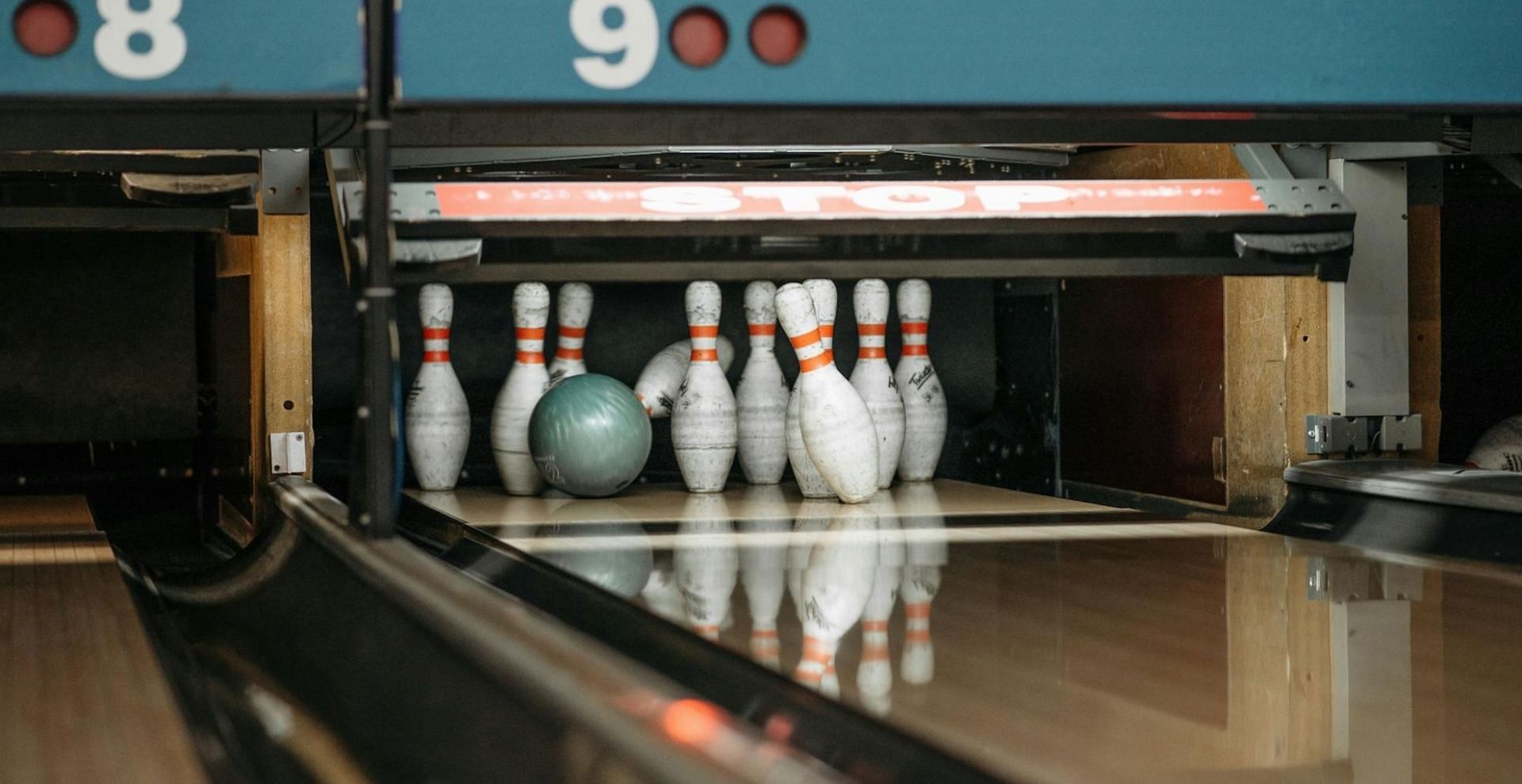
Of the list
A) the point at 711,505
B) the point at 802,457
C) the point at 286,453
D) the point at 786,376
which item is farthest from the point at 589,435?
the point at 786,376

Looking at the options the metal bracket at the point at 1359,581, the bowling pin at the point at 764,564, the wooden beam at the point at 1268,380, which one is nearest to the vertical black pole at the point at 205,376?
the bowling pin at the point at 764,564

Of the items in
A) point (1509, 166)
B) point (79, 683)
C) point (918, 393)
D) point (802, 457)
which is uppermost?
point (1509, 166)

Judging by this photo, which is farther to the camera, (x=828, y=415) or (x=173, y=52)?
(x=828, y=415)

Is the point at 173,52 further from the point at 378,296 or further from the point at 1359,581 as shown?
the point at 1359,581

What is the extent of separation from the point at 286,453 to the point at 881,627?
1538 mm

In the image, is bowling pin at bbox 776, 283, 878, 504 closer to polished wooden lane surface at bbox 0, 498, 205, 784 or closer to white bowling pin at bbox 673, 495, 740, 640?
white bowling pin at bbox 673, 495, 740, 640

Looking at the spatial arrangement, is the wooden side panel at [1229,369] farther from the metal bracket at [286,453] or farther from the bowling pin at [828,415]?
the metal bracket at [286,453]

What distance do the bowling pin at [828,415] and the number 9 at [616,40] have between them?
2.80 ft

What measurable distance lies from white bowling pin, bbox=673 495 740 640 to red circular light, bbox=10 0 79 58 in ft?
2.81

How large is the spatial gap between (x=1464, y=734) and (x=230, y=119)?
1786 mm

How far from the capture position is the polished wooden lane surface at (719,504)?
2361 mm

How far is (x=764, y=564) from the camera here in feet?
5.77

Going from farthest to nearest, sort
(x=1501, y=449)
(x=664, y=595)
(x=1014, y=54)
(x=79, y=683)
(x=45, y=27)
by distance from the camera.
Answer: (x=1501, y=449) < (x=1014, y=54) < (x=45, y=27) < (x=664, y=595) < (x=79, y=683)

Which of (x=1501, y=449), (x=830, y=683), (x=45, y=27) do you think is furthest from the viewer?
(x=1501, y=449)
